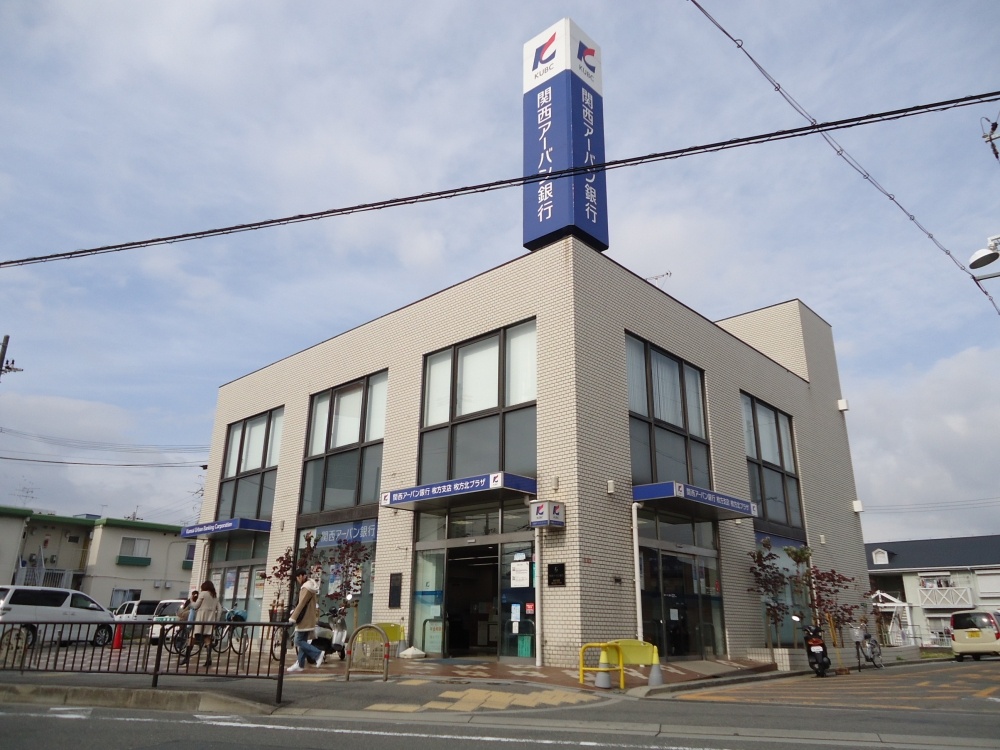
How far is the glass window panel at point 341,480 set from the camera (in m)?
20.4

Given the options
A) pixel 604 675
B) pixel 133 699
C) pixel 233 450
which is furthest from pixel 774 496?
pixel 133 699

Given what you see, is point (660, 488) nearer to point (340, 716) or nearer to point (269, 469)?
point (340, 716)

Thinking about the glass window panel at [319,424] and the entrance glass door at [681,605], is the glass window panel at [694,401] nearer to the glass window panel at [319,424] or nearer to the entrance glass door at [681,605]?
the entrance glass door at [681,605]

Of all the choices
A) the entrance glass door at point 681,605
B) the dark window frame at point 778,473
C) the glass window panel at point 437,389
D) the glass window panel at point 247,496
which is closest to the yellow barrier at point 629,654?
the entrance glass door at point 681,605

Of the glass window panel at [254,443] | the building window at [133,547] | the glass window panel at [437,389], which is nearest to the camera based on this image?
the glass window panel at [437,389]

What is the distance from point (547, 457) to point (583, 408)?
124 centimetres

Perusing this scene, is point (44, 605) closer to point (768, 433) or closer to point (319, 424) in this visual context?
point (319, 424)

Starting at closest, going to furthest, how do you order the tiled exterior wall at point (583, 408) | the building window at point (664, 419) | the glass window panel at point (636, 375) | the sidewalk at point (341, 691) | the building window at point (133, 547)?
the sidewalk at point (341, 691) → the tiled exterior wall at point (583, 408) → the building window at point (664, 419) → the glass window panel at point (636, 375) → the building window at point (133, 547)

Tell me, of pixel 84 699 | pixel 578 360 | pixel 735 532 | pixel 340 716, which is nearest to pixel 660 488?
pixel 578 360

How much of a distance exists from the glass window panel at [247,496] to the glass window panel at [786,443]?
16.1 meters

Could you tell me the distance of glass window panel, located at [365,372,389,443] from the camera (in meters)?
20.3

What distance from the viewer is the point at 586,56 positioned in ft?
67.7

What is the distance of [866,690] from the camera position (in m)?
12.5

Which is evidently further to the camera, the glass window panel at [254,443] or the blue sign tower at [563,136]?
the glass window panel at [254,443]
